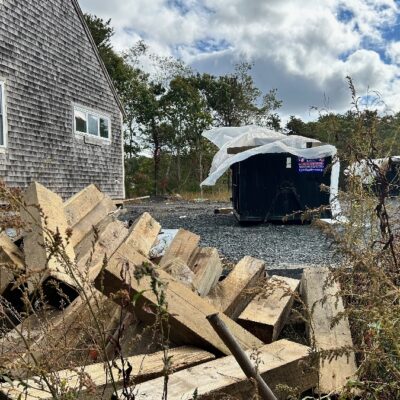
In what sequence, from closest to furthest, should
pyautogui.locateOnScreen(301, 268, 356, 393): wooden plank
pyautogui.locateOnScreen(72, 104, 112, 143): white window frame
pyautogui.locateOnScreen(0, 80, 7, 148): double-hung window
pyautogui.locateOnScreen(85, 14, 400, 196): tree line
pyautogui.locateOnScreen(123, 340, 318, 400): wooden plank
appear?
pyautogui.locateOnScreen(123, 340, 318, 400): wooden plank < pyautogui.locateOnScreen(301, 268, 356, 393): wooden plank < pyautogui.locateOnScreen(0, 80, 7, 148): double-hung window < pyautogui.locateOnScreen(72, 104, 112, 143): white window frame < pyautogui.locateOnScreen(85, 14, 400, 196): tree line

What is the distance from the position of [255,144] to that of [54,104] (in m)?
5.46

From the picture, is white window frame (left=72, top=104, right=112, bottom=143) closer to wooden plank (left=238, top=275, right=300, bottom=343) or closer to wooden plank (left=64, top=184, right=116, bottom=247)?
wooden plank (left=64, top=184, right=116, bottom=247)

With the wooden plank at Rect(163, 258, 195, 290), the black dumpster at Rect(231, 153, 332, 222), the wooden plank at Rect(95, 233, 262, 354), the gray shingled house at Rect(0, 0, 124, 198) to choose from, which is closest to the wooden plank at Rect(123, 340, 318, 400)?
the wooden plank at Rect(95, 233, 262, 354)

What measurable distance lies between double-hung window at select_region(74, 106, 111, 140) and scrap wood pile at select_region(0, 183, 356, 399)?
11.0 m

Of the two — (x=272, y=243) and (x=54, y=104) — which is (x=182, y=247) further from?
(x=54, y=104)

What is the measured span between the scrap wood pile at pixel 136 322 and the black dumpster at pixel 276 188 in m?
7.65

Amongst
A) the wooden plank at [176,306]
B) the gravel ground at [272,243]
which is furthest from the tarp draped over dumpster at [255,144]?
the wooden plank at [176,306]

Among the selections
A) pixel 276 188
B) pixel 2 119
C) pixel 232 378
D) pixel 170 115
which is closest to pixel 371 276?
pixel 232 378

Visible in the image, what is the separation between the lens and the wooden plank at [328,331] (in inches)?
73.5

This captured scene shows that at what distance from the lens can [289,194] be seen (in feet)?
36.0

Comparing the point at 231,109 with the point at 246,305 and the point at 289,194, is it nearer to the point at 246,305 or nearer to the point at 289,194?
the point at 289,194

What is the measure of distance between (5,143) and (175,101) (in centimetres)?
1998

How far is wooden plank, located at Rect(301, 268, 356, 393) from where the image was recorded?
187cm

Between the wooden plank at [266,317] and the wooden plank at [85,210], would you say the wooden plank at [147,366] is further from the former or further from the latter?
the wooden plank at [85,210]
